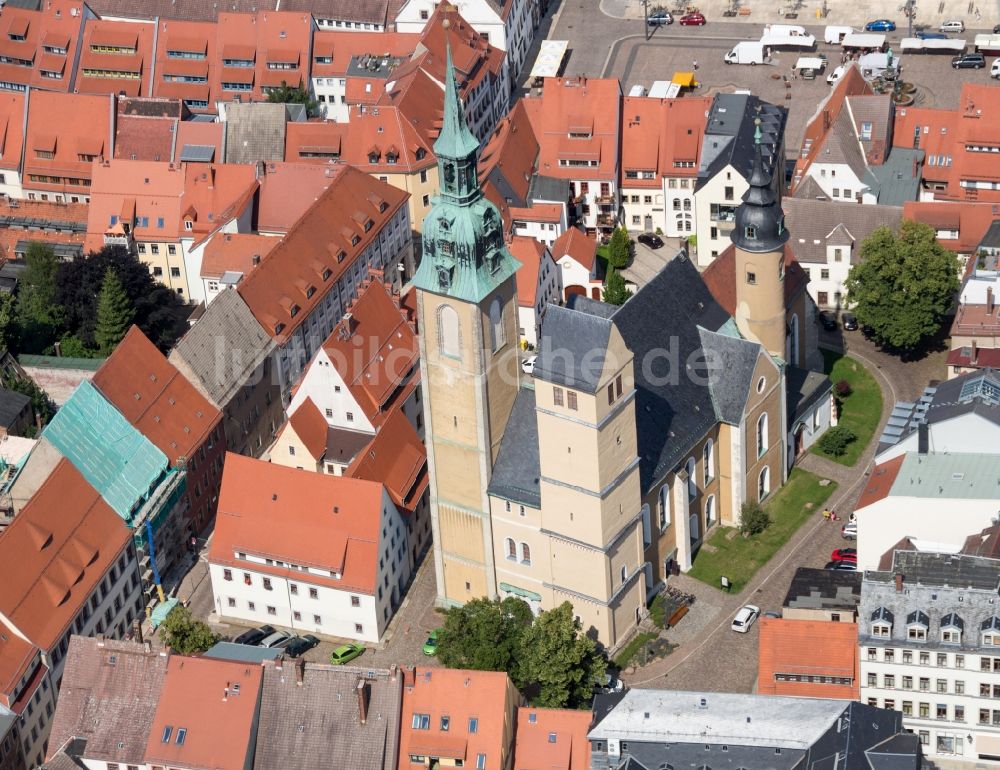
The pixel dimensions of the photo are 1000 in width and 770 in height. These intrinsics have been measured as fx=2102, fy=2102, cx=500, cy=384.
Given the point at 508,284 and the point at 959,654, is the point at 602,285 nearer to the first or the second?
the point at 508,284

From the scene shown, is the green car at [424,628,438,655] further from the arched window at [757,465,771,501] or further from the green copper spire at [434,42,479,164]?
the green copper spire at [434,42,479,164]

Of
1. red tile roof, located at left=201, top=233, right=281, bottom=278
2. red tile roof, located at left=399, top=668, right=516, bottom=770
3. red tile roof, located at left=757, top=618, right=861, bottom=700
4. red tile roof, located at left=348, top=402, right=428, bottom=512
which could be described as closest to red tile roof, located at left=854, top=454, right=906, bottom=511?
red tile roof, located at left=757, top=618, right=861, bottom=700

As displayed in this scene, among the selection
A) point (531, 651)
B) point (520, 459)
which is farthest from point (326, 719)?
point (520, 459)

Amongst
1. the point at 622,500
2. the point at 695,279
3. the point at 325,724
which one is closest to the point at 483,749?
the point at 325,724

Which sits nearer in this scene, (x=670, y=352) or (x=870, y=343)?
(x=670, y=352)

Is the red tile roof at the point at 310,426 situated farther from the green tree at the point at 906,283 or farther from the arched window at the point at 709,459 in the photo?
the green tree at the point at 906,283

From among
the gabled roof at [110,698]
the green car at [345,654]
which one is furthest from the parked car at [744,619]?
the gabled roof at [110,698]
